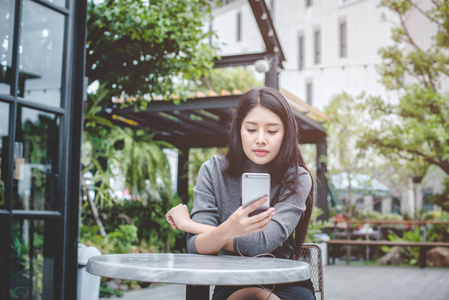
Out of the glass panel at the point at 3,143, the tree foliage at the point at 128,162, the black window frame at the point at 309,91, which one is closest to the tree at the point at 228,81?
the black window frame at the point at 309,91

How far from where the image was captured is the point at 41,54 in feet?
10.4

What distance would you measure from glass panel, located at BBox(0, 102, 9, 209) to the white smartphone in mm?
1904

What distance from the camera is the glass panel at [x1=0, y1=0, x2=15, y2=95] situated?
9.07ft

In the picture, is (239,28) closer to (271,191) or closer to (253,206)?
(271,191)

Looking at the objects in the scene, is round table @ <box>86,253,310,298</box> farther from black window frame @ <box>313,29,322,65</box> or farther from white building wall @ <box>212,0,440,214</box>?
black window frame @ <box>313,29,322,65</box>

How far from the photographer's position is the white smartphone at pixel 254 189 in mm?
1395

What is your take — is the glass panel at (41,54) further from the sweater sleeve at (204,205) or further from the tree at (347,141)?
the tree at (347,141)

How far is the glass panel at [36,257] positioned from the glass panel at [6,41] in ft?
2.72

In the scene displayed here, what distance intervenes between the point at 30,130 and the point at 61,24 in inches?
29.3

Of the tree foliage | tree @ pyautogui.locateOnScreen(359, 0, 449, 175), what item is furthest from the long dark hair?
tree @ pyautogui.locateOnScreen(359, 0, 449, 175)

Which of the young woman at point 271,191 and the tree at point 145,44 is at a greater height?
the tree at point 145,44

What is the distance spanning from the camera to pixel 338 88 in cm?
2155

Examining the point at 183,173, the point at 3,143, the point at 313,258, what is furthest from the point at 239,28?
the point at 313,258

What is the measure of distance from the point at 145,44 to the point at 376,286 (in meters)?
4.32
